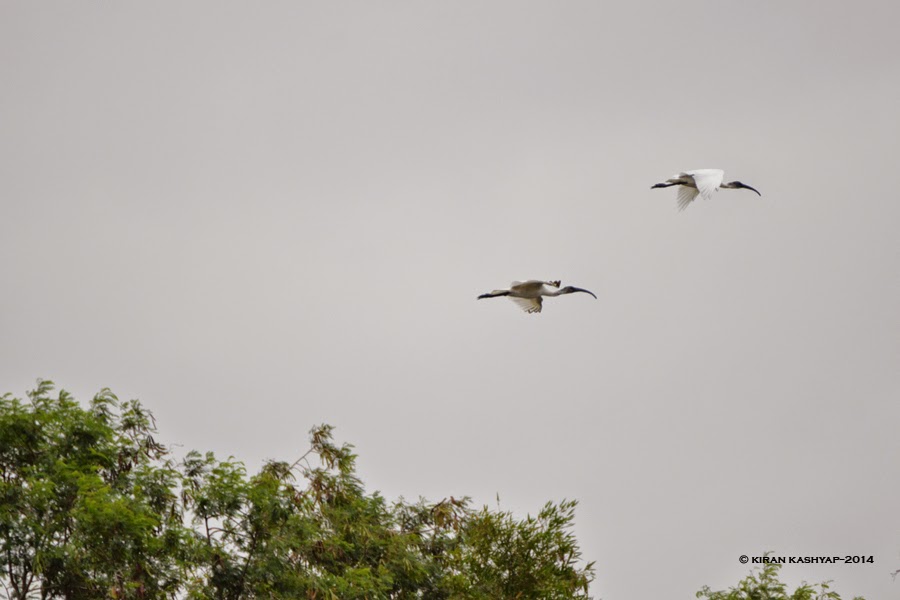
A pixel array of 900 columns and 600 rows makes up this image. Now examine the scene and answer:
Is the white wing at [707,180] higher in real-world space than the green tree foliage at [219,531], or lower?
higher

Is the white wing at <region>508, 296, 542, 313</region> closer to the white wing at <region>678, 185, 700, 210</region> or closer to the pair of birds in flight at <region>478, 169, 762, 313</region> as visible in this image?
the pair of birds in flight at <region>478, 169, 762, 313</region>

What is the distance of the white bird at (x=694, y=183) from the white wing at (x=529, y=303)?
9.03 ft

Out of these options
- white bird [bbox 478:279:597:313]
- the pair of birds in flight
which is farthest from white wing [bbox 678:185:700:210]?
white bird [bbox 478:279:597:313]

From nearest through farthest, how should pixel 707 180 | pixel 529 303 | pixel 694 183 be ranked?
pixel 707 180 → pixel 694 183 → pixel 529 303

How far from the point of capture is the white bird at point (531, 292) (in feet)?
83.7

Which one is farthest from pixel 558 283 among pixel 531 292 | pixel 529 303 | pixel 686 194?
pixel 686 194

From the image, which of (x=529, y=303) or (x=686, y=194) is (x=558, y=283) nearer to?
(x=529, y=303)

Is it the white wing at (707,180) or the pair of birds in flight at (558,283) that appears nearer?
the white wing at (707,180)

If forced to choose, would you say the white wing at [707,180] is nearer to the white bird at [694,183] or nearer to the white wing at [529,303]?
the white bird at [694,183]

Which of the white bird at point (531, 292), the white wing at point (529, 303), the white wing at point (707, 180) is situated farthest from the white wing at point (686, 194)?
the white wing at point (529, 303)

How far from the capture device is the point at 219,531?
84.4ft

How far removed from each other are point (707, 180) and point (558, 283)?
2880mm

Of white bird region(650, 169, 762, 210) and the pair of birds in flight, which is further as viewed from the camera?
the pair of birds in flight

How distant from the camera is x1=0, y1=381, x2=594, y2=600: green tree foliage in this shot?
919 inches
